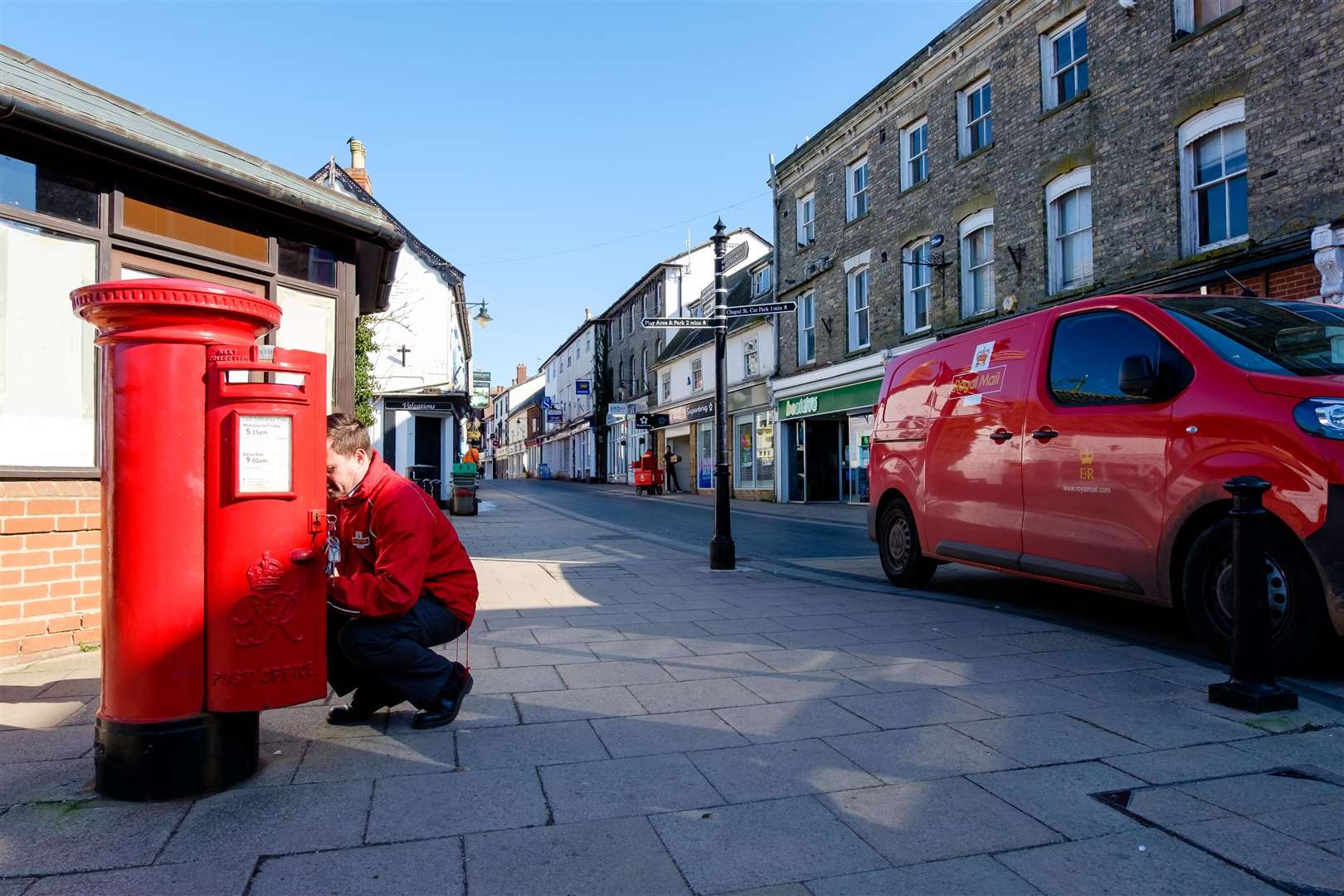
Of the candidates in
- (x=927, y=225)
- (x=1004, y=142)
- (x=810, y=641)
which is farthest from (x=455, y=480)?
(x=810, y=641)

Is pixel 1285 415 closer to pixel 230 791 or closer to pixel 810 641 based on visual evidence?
pixel 810 641

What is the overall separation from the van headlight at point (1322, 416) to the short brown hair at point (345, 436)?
435 cm

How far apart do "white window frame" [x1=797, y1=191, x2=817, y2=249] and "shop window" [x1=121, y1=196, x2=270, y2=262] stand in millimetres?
20672

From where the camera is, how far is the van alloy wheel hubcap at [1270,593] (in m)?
4.20

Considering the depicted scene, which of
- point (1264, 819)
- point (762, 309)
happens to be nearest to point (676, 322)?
point (762, 309)

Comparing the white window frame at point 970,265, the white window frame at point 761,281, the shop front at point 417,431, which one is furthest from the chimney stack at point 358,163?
the white window frame at point 970,265

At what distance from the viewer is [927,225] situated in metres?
19.7

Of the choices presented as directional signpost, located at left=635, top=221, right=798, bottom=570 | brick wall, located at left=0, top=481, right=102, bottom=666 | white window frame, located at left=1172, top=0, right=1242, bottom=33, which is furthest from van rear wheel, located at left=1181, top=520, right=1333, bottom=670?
white window frame, located at left=1172, top=0, right=1242, bottom=33

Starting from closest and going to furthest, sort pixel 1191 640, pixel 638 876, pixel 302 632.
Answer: pixel 638 876, pixel 302 632, pixel 1191 640

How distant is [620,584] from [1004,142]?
13940 millimetres

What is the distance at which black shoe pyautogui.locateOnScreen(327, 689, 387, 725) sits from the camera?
3.94 metres

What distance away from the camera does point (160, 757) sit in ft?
9.78

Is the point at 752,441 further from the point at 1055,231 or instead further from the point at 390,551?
the point at 390,551

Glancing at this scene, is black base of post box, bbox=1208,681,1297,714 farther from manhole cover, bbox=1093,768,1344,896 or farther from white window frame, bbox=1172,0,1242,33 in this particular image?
white window frame, bbox=1172,0,1242,33
